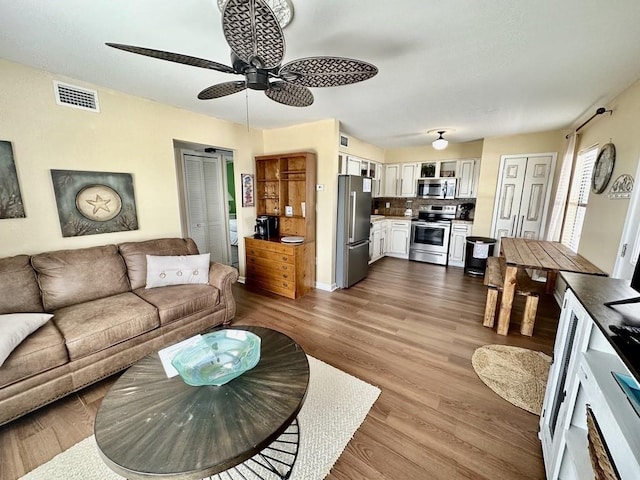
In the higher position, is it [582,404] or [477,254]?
[582,404]

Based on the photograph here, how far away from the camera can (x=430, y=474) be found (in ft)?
4.50

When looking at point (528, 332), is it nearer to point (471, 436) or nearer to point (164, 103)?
point (471, 436)

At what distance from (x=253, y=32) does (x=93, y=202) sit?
2.53 metres

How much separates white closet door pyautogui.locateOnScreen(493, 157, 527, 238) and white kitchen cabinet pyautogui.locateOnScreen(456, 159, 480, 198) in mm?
628

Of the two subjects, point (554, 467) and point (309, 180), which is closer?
point (554, 467)

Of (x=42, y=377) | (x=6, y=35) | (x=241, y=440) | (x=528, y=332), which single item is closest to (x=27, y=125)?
(x=6, y=35)

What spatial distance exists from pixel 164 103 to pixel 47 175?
1.37 meters

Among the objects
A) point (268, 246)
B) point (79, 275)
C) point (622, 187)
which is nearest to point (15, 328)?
point (79, 275)

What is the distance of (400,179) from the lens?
5910mm

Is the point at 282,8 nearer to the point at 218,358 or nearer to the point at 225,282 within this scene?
the point at 218,358

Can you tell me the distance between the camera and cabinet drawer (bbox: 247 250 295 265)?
3.55 metres

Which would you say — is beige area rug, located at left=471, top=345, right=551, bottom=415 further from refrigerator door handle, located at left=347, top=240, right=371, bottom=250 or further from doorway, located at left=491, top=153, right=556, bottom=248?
doorway, located at left=491, top=153, right=556, bottom=248

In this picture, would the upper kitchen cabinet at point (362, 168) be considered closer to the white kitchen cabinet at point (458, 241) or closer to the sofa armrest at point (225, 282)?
the white kitchen cabinet at point (458, 241)

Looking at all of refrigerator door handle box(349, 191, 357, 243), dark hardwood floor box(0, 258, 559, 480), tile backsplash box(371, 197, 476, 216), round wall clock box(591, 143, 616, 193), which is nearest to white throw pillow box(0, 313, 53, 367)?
dark hardwood floor box(0, 258, 559, 480)
